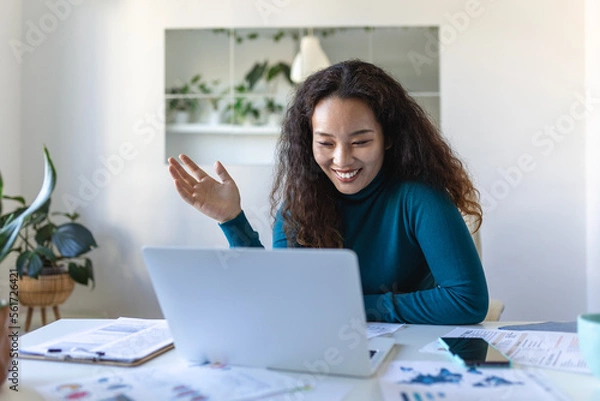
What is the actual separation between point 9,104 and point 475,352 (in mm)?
3454

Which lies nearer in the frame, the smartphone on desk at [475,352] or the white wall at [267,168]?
the smartphone on desk at [475,352]

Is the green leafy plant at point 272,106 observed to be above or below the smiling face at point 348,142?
above

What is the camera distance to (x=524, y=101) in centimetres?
356

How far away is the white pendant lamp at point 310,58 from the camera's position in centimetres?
362

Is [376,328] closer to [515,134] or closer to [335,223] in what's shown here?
[335,223]

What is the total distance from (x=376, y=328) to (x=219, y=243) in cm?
256

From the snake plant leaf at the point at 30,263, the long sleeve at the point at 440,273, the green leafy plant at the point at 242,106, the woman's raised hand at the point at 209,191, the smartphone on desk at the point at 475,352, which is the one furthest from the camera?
the green leafy plant at the point at 242,106

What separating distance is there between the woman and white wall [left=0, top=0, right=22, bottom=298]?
8.04 ft

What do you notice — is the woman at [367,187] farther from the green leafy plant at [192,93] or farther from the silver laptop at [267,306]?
the green leafy plant at [192,93]

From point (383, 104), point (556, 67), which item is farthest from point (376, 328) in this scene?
point (556, 67)

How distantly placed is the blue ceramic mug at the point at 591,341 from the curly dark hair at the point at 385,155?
2.31ft

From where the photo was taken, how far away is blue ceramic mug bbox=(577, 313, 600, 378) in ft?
2.72

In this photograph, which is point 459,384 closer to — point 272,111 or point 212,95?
point 272,111

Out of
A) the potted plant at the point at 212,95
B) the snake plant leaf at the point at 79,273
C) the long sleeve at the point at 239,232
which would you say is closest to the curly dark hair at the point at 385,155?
the long sleeve at the point at 239,232
